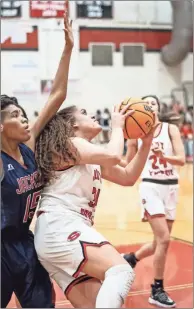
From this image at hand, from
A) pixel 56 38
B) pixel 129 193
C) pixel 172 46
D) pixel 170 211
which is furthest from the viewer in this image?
pixel 172 46

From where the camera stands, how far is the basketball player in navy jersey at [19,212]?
2.76 meters

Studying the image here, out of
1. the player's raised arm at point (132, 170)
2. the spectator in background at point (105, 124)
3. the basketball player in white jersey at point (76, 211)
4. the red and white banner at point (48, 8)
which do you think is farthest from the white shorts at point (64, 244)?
the spectator in background at point (105, 124)

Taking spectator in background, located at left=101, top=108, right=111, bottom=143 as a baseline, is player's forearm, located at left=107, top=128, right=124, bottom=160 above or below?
above

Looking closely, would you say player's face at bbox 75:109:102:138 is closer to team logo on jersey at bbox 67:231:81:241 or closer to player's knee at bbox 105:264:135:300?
team logo on jersey at bbox 67:231:81:241

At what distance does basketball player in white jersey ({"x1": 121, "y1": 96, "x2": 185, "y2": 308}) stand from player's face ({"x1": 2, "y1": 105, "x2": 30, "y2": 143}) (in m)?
1.93

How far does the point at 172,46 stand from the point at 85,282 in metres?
15.9

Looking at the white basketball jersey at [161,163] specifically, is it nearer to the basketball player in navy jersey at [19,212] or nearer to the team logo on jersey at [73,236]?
the basketball player in navy jersey at [19,212]

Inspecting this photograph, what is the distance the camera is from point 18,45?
55.2 ft

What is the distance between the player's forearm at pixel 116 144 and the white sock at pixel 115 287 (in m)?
0.57

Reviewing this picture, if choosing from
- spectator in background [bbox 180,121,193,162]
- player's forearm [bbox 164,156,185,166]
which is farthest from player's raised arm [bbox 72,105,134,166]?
spectator in background [bbox 180,121,193,162]

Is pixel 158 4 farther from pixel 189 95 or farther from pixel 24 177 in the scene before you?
pixel 24 177

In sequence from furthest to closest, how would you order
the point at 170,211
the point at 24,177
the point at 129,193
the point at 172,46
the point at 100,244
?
the point at 172,46 → the point at 129,193 → the point at 170,211 → the point at 24,177 → the point at 100,244

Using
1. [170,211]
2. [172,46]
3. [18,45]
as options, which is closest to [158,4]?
[172,46]

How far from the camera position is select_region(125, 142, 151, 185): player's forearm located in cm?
306
